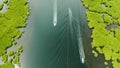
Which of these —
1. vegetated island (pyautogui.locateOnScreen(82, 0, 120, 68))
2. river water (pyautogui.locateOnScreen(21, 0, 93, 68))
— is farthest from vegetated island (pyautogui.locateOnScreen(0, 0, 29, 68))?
vegetated island (pyautogui.locateOnScreen(82, 0, 120, 68))

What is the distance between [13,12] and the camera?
83.2 feet

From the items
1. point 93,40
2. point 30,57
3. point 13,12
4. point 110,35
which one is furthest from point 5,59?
point 110,35

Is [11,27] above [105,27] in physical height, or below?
above

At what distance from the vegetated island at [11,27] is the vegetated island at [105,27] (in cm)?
626

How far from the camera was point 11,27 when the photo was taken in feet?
78.0

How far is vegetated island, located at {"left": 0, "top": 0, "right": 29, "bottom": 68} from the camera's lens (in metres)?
21.2

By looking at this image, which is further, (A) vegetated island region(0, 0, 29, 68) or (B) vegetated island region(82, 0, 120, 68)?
(B) vegetated island region(82, 0, 120, 68)

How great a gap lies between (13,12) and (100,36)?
8.70m

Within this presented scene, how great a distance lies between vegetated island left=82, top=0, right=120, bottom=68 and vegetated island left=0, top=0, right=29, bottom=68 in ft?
20.5

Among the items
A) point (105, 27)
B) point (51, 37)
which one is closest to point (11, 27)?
point (51, 37)

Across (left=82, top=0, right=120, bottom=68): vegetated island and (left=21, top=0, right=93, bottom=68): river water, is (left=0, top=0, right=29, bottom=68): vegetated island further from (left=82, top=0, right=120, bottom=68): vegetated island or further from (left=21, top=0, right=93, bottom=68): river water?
(left=82, top=0, right=120, bottom=68): vegetated island

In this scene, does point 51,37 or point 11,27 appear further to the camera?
point 11,27

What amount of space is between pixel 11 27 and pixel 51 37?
379 centimetres

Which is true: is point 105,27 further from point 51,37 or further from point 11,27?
point 11,27
